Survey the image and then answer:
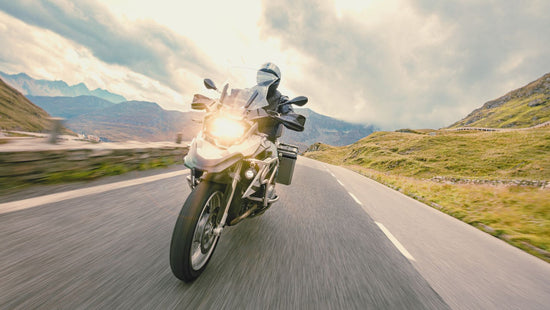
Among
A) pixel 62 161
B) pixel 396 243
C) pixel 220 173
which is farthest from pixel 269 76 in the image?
pixel 62 161

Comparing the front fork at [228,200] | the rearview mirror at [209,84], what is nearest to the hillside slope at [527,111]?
the rearview mirror at [209,84]

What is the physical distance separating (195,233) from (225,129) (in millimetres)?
936

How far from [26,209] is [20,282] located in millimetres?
1436

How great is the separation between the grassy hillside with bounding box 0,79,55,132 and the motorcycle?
121131 millimetres

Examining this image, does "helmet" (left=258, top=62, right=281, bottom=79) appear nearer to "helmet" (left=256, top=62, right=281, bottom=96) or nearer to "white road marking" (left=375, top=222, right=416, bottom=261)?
"helmet" (left=256, top=62, right=281, bottom=96)

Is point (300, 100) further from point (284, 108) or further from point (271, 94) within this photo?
point (284, 108)

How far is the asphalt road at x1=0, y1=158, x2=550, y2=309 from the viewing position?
150 centimetres

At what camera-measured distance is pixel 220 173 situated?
184 centimetres

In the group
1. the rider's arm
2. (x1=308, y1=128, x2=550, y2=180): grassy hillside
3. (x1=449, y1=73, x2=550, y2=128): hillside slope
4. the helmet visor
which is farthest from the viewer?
(x1=449, y1=73, x2=550, y2=128): hillside slope

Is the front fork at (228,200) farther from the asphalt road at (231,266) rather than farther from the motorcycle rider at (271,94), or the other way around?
the motorcycle rider at (271,94)

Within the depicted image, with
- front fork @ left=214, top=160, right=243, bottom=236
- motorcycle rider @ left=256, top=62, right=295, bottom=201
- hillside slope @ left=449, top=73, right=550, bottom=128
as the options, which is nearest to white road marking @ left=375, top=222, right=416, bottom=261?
motorcycle rider @ left=256, top=62, right=295, bottom=201

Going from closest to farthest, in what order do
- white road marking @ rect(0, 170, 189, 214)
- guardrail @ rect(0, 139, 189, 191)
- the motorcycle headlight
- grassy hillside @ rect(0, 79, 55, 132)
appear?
the motorcycle headlight, white road marking @ rect(0, 170, 189, 214), guardrail @ rect(0, 139, 189, 191), grassy hillside @ rect(0, 79, 55, 132)

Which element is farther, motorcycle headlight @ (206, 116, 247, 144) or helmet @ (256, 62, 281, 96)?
helmet @ (256, 62, 281, 96)

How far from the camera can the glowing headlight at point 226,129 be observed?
205 centimetres
